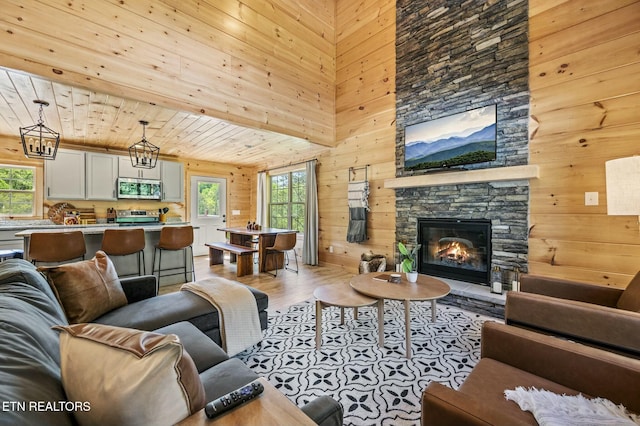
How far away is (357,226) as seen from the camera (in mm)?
4754

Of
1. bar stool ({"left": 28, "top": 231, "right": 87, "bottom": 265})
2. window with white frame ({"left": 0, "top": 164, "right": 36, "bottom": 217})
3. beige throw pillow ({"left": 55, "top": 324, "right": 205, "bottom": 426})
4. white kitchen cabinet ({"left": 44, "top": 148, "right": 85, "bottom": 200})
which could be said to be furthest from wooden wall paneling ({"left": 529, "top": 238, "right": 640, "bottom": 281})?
window with white frame ({"left": 0, "top": 164, "right": 36, "bottom": 217})

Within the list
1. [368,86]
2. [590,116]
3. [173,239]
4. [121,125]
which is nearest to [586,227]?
[590,116]

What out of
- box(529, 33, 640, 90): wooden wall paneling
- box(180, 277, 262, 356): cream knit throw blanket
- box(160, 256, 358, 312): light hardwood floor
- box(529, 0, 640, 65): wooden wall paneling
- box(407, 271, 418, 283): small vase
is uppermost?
box(529, 0, 640, 65): wooden wall paneling

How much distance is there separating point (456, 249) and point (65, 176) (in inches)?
271

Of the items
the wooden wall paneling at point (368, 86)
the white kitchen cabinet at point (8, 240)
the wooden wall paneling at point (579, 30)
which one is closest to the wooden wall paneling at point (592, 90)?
the wooden wall paneling at point (579, 30)

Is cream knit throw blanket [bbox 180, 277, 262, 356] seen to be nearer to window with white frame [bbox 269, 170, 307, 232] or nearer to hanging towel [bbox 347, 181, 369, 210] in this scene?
hanging towel [bbox 347, 181, 369, 210]

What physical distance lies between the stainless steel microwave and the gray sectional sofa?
4429 mm

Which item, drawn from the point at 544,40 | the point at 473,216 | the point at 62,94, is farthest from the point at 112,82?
the point at 544,40

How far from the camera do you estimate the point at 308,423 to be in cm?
77

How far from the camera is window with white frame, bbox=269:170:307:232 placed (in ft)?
21.4

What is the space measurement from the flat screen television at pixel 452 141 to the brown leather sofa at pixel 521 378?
2618mm

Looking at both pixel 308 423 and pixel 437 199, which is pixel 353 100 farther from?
pixel 308 423

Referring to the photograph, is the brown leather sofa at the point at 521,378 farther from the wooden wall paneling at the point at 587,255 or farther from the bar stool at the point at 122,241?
the bar stool at the point at 122,241

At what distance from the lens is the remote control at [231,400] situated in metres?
0.77
